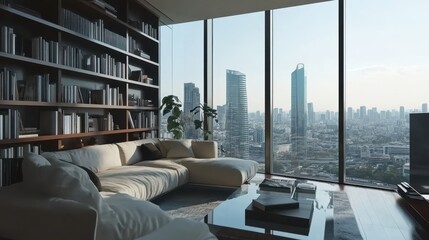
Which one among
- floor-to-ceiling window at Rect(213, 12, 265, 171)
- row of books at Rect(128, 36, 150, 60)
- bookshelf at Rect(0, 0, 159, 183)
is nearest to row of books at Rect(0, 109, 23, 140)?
bookshelf at Rect(0, 0, 159, 183)

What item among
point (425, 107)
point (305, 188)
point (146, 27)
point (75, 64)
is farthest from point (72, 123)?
point (425, 107)

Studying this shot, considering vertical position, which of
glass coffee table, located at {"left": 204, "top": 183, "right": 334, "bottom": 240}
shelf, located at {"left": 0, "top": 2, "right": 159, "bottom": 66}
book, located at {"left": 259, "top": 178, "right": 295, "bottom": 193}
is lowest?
glass coffee table, located at {"left": 204, "top": 183, "right": 334, "bottom": 240}

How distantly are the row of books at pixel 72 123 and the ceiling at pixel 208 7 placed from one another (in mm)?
1976

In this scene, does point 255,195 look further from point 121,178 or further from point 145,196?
point 121,178

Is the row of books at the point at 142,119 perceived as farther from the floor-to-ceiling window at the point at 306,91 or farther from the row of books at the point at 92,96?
the floor-to-ceiling window at the point at 306,91

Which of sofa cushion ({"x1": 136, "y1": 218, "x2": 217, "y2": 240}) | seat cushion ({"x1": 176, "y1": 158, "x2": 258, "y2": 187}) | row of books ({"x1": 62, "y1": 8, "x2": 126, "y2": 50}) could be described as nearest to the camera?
sofa cushion ({"x1": 136, "y1": 218, "x2": 217, "y2": 240})

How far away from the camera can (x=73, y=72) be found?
10.7 feet

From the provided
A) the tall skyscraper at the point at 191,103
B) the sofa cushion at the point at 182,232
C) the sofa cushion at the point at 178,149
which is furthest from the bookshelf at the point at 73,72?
the sofa cushion at the point at 182,232

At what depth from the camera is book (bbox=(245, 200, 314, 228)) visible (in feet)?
5.84

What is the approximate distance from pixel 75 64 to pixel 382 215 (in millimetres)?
3803

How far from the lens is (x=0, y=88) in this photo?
2340mm

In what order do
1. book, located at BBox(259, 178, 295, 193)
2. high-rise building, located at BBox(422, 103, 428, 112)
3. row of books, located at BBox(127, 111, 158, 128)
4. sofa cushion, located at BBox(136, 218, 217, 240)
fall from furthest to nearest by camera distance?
row of books, located at BBox(127, 111, 158, 128) → high-rise building, located at BBox(422, 103, 428, 112) → book, located at BBox(259, 178, 295, 193) → sofa cushion, located at BBox(136, 218, 217, 240)

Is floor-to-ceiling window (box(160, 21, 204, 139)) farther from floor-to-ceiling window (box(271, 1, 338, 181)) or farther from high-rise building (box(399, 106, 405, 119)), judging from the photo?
high-rise building (box(399, 106, 405, 119))

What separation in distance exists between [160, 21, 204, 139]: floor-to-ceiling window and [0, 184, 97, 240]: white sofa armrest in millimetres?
3954
